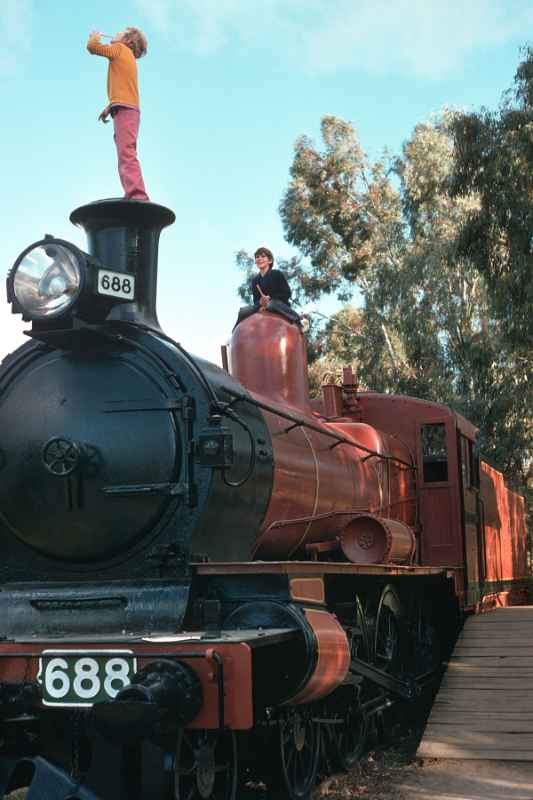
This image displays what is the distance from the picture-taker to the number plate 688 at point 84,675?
3916 mm

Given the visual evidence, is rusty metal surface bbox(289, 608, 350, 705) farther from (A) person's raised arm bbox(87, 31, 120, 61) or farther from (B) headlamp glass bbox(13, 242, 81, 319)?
(A) person's raised arm bbox(87, 31, 120, 61)

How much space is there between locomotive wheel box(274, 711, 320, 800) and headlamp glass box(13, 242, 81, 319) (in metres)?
2.48

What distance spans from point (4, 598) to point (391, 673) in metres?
3.39

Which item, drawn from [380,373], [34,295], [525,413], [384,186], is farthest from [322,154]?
[34,295]

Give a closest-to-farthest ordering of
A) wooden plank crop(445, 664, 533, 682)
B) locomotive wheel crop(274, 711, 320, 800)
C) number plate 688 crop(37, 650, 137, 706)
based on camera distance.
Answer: number plate 688 crop(37, 650, 137, 706)
locomotive wheel crop(274, 711, 320, 800)
wooden plank crop(445, 664, 533, 682)

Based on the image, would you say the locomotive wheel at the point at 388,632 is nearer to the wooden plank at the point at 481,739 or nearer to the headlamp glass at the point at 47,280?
the wooden plank at the point at 481,739

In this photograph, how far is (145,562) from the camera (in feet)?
15.6

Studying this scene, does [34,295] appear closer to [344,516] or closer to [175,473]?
[175,473]

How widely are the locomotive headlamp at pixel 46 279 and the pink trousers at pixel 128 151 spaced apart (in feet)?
2.19

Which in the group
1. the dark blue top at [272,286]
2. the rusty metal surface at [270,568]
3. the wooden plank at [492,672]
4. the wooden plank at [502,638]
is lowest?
the wooden plank at [492,672]

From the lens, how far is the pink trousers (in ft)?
18.4

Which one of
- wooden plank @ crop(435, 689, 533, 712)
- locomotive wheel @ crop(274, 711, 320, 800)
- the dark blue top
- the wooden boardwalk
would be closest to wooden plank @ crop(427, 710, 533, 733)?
the wooden boardwalk

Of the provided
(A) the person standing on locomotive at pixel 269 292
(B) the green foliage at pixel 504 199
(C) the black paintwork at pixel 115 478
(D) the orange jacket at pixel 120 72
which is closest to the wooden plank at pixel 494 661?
(A) the person standing on locomotive at pixel 269 292

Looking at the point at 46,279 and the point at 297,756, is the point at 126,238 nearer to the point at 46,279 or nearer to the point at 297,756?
the point at 46,279
